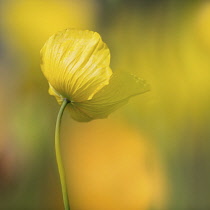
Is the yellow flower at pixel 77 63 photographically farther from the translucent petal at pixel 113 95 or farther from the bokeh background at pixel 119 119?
the bokeh background at pixel 119 119

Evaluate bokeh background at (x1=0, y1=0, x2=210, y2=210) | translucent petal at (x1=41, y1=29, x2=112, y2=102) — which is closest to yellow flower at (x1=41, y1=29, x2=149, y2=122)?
translucent petal at (x1=41, y1=29, x2=112, y2=102)

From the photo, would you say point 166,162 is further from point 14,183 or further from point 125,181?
point 14,183

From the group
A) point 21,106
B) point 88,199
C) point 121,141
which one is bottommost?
point 88,199

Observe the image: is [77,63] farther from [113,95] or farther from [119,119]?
[119,119]

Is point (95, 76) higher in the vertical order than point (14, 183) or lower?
higher

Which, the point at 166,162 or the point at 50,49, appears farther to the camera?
the point at 166,162

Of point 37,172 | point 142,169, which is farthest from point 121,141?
point 37,172

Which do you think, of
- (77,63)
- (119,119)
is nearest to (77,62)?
(77,63)
